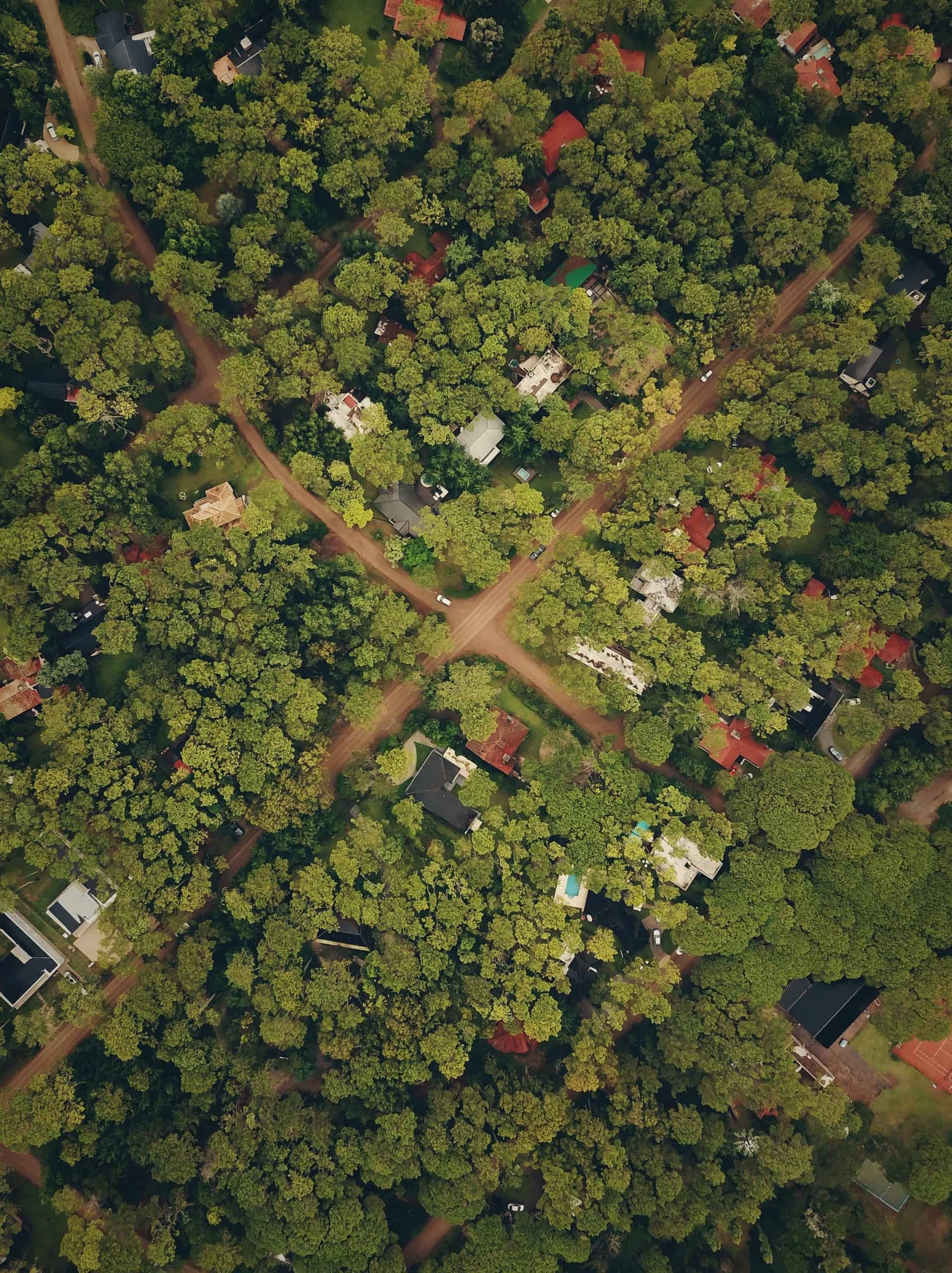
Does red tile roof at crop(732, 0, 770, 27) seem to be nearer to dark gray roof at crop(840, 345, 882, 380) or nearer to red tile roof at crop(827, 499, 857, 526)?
dark gray roof at crop(840, 345, 882, 380)

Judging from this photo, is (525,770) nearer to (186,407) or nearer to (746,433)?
(746,433)

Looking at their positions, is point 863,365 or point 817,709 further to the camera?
point 863,365

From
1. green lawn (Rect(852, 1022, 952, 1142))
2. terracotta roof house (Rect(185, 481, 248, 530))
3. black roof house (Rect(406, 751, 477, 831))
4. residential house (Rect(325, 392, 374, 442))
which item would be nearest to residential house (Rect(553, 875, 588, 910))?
black roof house (Rect(406, 751, 477, 831))

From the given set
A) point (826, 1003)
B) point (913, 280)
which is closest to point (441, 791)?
point (826, 1003)

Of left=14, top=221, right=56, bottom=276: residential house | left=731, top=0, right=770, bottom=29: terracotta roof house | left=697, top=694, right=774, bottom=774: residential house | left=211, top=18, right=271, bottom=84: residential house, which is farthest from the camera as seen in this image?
left=731, top=0, right=770, bottom=29: terracotta roof house

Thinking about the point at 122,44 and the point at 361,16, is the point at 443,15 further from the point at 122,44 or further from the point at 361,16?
the point at 122,44

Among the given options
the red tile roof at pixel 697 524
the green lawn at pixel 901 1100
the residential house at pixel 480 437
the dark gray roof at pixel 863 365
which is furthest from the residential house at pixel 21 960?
the dark gray roof at pixel 863 365
